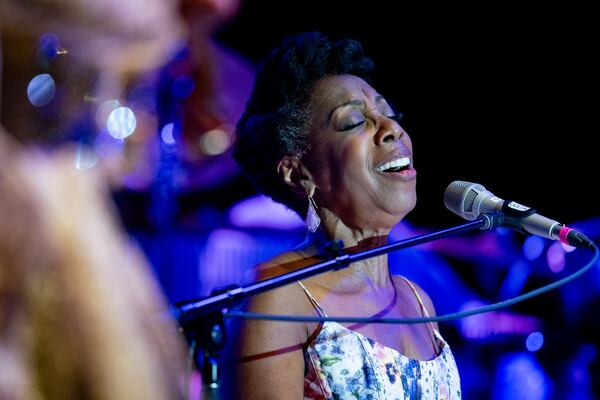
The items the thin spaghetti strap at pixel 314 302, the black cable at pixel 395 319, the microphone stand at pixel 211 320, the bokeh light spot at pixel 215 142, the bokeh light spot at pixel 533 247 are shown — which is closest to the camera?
the microphone stand at pixel 211 320

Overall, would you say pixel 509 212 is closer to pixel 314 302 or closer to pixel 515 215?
pixel 515 215

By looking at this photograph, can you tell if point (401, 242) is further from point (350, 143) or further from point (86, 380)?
point (86, 380)

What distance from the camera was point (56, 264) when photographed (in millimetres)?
598

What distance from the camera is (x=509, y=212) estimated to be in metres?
1.83

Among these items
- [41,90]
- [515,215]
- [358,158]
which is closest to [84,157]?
[41,90]

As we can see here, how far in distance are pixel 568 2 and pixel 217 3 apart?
4.49 metres

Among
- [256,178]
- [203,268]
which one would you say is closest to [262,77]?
[256,178]

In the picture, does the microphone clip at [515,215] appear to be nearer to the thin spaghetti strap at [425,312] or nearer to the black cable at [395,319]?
the black cable at [395,319]

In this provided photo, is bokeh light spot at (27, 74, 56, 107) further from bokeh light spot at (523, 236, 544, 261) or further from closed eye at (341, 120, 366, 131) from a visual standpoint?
bokeh light spot at (523, 236, 544, 261)

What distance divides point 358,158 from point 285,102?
35cm

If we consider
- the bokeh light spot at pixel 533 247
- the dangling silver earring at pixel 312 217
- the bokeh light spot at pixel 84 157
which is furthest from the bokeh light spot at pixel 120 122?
the bokeh light spot at pixel 533 247

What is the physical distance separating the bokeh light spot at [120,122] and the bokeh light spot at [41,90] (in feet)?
13.0

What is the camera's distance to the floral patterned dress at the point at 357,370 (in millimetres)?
2029

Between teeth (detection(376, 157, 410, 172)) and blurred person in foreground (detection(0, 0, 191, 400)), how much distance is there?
5.42ft
